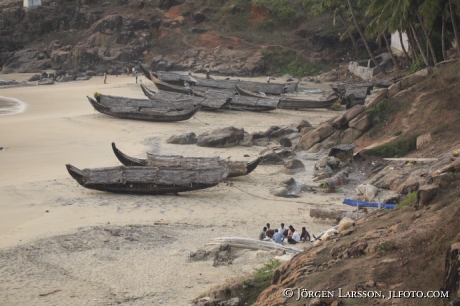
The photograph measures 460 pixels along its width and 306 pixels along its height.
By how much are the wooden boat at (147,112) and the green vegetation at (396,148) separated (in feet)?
45.7

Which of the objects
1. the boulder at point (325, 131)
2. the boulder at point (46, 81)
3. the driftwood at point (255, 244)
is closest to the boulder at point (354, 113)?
the boulder at point (325, 131)

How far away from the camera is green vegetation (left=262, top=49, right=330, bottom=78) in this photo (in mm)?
50594

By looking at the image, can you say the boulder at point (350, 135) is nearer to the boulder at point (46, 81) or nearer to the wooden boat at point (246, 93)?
the wooden boat at point (246, 93)

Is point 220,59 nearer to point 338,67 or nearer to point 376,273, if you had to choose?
point 338,67

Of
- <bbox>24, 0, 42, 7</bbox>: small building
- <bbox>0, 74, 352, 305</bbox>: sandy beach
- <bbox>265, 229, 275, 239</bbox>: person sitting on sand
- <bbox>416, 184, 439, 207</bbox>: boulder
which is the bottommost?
<bbox>0, 74, 352, 305</bbox>: sandy beach

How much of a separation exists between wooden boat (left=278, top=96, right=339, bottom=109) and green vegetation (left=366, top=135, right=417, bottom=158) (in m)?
15.1

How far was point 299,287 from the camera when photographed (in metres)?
8.92

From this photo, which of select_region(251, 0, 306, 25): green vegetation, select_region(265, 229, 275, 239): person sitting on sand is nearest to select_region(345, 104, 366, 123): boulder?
select_region(265, 229, 275, 239): person sitting on sand

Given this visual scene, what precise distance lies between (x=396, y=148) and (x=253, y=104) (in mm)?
16246

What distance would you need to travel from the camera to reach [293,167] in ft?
72.5

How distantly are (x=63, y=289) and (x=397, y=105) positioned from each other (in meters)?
14.9

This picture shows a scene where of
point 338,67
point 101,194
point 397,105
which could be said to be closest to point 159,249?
point 101,194

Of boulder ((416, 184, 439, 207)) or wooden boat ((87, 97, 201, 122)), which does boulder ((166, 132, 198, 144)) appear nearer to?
wooden boat ((87, 97, 201, 122))

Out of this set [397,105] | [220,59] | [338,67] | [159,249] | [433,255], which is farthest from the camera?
[220,59]
